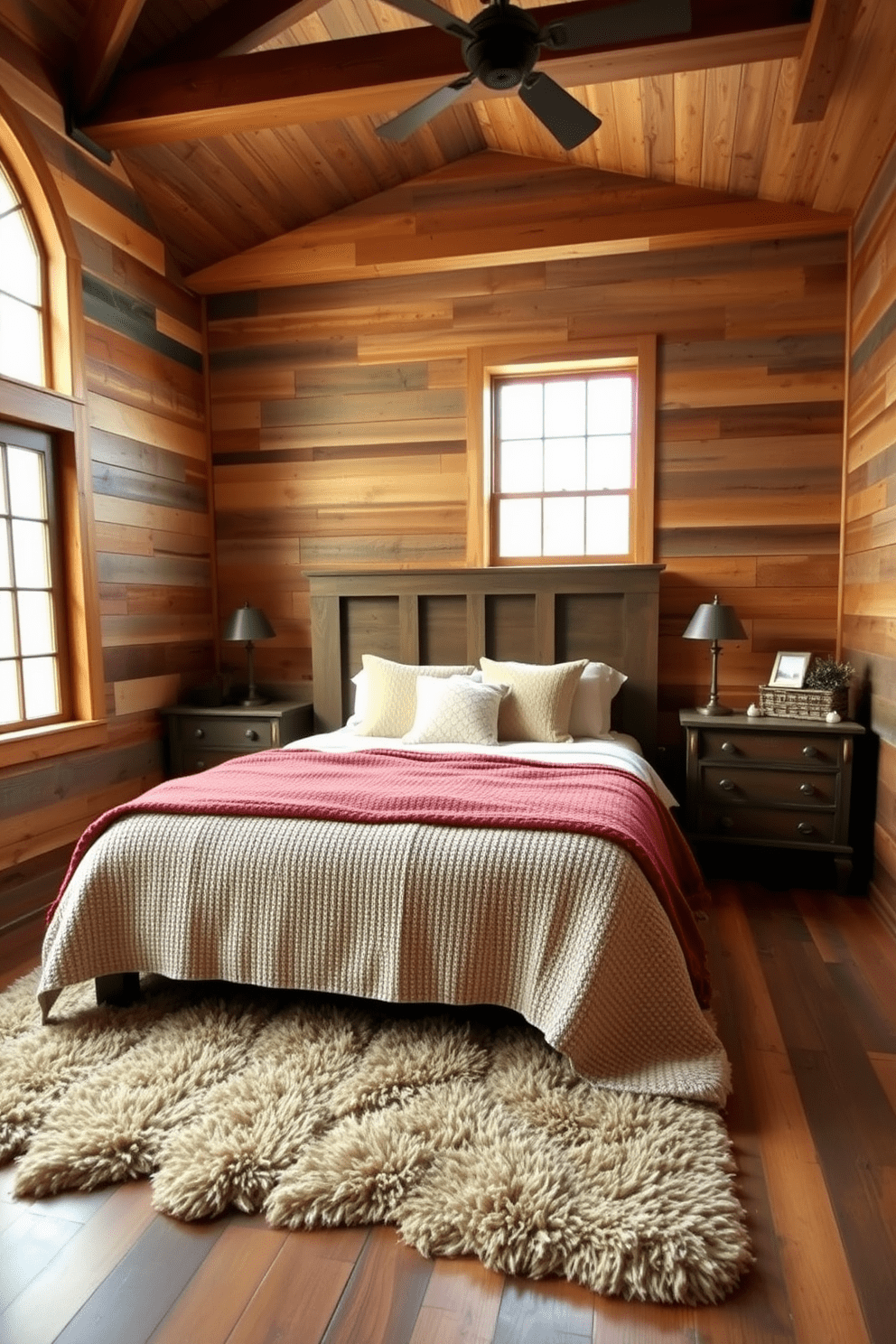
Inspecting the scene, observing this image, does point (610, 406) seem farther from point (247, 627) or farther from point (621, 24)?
point (247, 627)

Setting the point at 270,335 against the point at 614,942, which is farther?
the point at 270,335

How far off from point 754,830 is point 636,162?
296 centimetres

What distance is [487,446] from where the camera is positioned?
160 inches

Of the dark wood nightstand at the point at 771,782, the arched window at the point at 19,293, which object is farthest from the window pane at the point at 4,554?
the dark wood nightstand at the point at 771,782

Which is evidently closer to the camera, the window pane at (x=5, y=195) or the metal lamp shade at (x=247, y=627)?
the window pane at (x=5, y=195)

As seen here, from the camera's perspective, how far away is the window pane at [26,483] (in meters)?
3.04

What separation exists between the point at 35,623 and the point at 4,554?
0.32m

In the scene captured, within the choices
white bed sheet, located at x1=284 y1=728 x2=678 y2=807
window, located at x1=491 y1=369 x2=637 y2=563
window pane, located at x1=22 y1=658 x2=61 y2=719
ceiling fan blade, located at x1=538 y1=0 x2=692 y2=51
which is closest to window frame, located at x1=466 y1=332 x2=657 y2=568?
window, located at x1=491 y1=369 x2=637 y2=563

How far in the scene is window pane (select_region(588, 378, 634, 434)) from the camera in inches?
156

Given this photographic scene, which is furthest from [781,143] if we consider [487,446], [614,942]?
[614,942]

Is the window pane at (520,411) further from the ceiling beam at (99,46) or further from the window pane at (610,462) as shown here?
the ceiling beam at (99,46)

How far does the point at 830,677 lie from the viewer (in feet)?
11.2

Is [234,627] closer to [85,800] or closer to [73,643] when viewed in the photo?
[73,643]

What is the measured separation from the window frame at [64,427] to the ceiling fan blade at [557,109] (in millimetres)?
1924
